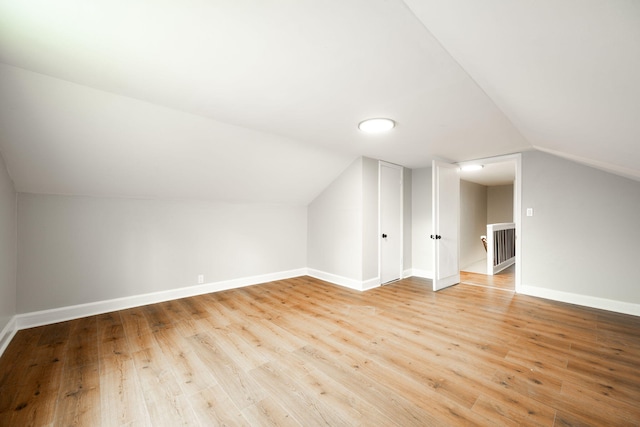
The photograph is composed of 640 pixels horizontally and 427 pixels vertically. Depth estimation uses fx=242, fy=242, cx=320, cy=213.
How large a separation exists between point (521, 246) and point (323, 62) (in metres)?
4.14

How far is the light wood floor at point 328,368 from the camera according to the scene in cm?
151

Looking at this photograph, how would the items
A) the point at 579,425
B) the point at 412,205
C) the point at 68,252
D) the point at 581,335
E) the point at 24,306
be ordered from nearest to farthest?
the point at 579,425, the point at 581,335, the point at 24,306, the point at 68,252, the point at 412,205

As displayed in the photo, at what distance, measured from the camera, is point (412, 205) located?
5234 mm

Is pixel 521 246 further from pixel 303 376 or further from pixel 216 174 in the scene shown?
pixel 216 174

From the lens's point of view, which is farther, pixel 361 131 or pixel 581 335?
pixel 361 131

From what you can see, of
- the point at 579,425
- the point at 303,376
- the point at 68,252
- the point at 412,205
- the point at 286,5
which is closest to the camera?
the point at 286,5

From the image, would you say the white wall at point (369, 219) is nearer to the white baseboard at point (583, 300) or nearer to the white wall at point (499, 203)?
the white baseboard at point (583, 300)

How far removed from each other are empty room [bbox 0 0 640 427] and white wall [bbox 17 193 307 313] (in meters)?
0.02

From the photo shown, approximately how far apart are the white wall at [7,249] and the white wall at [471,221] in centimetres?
761

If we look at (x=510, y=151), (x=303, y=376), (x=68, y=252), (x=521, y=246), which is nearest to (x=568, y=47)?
(x=303, y=376)

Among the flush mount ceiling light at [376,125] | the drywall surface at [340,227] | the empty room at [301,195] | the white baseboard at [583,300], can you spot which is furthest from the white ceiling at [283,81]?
the white baseboard at [583,300]

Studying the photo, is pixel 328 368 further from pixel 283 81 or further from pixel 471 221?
pixel 471 221

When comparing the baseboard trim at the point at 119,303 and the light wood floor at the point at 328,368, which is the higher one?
the baseboard trim at the point at 119,303

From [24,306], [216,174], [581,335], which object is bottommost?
[581,335]
